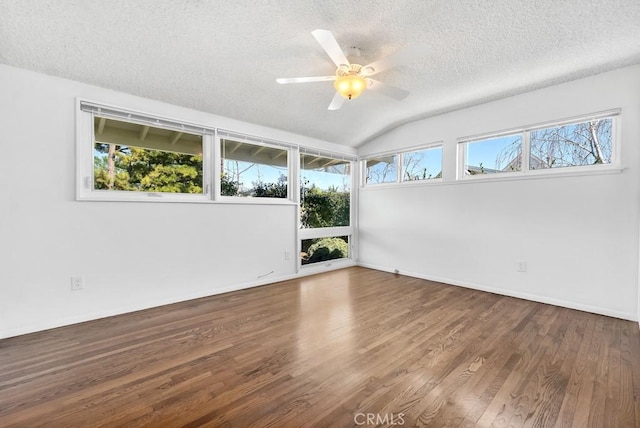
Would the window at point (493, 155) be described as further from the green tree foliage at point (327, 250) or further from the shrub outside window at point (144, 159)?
the shrub outside window at point (144, 159)

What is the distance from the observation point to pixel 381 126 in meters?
4.32

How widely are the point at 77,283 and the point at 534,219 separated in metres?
4.78

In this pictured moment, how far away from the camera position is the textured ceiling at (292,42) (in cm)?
188

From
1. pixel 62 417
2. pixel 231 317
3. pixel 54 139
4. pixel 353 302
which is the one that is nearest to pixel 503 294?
pixel 353 302

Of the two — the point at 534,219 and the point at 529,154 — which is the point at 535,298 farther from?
the point at 529,154

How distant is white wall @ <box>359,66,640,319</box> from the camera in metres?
2.62

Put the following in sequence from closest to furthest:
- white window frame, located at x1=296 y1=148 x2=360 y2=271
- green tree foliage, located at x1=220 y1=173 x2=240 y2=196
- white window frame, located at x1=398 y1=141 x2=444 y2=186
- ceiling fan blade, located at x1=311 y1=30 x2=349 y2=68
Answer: ceiling fan blade, located at x1=311 y1=30 x2=349 y2=68 < green tree foliage, located at x1=220 y1=173 x2=240 y2=196 < white window frame, located at x1=398 y1=141 x2=444 y2=186 < white window frame, located at x1=296 y1=148 x2=360 y2=271

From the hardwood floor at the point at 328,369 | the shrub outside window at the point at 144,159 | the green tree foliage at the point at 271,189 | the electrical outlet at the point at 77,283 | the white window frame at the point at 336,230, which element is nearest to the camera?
the hardwood floor at the point at 328,369

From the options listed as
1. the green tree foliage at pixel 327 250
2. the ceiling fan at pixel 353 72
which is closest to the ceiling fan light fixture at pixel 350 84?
the ceiling fan at pixel 353 72

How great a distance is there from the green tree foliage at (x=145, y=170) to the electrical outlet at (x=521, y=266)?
3944mm

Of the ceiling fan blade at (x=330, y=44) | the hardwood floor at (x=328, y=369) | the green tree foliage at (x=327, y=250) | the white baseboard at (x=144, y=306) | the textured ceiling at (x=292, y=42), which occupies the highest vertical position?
the textured ceiling at (x=292, y=42)

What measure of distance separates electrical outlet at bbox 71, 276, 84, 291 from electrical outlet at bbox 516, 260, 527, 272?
463 centimetres

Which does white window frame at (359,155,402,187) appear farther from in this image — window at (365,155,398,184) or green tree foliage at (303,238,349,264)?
green tree foliage at (303,238,349,264)

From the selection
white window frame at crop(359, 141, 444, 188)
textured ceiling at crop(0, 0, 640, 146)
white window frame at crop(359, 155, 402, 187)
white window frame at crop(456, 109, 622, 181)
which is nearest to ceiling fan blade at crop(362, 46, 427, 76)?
textured ceiling at crop(0, 0, 640, 146)
